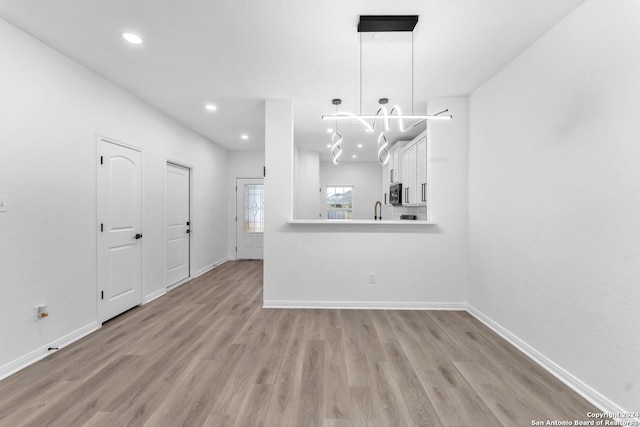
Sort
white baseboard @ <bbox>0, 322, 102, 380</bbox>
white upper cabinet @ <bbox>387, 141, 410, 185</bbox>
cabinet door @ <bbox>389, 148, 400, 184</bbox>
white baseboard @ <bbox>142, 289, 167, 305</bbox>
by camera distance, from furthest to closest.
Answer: cabinet door @ <bbox>389, 148, 400, 184</bbox> → white upper cabinet @ <bbox>387, 141, 410, 185</bbox> → white baseboard @ <bbox>142, 289, 167, 305</bbox> → white baseboard @ <bbox>0, 322, 102, 380</bbox>

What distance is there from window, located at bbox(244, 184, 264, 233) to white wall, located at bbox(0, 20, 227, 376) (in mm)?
3405

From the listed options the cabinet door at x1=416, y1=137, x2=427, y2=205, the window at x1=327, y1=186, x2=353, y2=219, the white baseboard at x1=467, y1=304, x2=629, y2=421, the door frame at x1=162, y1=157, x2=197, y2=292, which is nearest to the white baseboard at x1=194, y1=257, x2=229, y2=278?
the door frame at x1=162, y1=157, x2=197, y2=292

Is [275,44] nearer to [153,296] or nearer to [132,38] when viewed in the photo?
[132,38]

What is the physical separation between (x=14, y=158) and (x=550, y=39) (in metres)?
4.48

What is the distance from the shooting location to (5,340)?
2105 millimetres

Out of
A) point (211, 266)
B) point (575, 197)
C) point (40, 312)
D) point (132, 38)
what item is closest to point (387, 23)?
point (575, 197)

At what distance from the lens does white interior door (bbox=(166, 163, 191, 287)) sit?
4.45 m

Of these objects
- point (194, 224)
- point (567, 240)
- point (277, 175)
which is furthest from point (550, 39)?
point (194, 224)

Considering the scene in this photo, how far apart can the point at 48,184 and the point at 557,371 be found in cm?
458

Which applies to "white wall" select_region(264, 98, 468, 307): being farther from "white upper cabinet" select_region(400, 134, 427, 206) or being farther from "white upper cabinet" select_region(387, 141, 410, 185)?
"white upper cabinet" select_region(387, 141, 410, 185)

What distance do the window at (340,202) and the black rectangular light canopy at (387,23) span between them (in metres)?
6.00

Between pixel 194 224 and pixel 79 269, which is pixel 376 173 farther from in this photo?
pixel 79 269

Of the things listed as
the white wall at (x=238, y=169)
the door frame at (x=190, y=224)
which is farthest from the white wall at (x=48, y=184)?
the white wall at (x=238, y=169)

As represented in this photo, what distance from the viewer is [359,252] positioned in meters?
3.58
